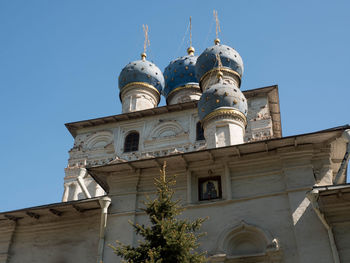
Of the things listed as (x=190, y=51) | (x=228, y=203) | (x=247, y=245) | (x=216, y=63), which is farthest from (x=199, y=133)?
(x=247, y=245)

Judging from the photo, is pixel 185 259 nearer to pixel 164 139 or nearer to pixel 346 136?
pixel 346 136

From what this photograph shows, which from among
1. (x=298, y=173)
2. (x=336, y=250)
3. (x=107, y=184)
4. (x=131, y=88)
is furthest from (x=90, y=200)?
(x=131, y=88)

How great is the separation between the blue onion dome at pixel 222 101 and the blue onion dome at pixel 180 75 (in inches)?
307

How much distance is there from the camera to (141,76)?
20281 mm

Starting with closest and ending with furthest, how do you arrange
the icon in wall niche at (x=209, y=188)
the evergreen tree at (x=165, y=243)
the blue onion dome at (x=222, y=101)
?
the evergreen tree at (x=165, y=243) → the icon in wall niche at (x=209, y=188) → the blue onion dome at (x=222, y=101)

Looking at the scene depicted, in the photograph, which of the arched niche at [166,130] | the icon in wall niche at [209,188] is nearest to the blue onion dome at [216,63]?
the arched niche at [166,130]

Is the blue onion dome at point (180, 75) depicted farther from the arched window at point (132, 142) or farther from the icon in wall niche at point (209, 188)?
the icon in wall niche at point (209, 188)

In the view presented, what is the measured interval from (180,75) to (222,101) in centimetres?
885

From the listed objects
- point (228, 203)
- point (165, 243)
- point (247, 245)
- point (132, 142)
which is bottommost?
point (165, 243)

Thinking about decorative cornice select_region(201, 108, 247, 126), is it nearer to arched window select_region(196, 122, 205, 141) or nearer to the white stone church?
the white stone church

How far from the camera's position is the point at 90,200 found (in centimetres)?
991

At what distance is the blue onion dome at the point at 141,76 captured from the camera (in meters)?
20.3

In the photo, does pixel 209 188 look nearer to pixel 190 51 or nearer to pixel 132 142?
pixel 132 142

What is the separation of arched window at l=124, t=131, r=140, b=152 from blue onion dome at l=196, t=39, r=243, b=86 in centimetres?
343
